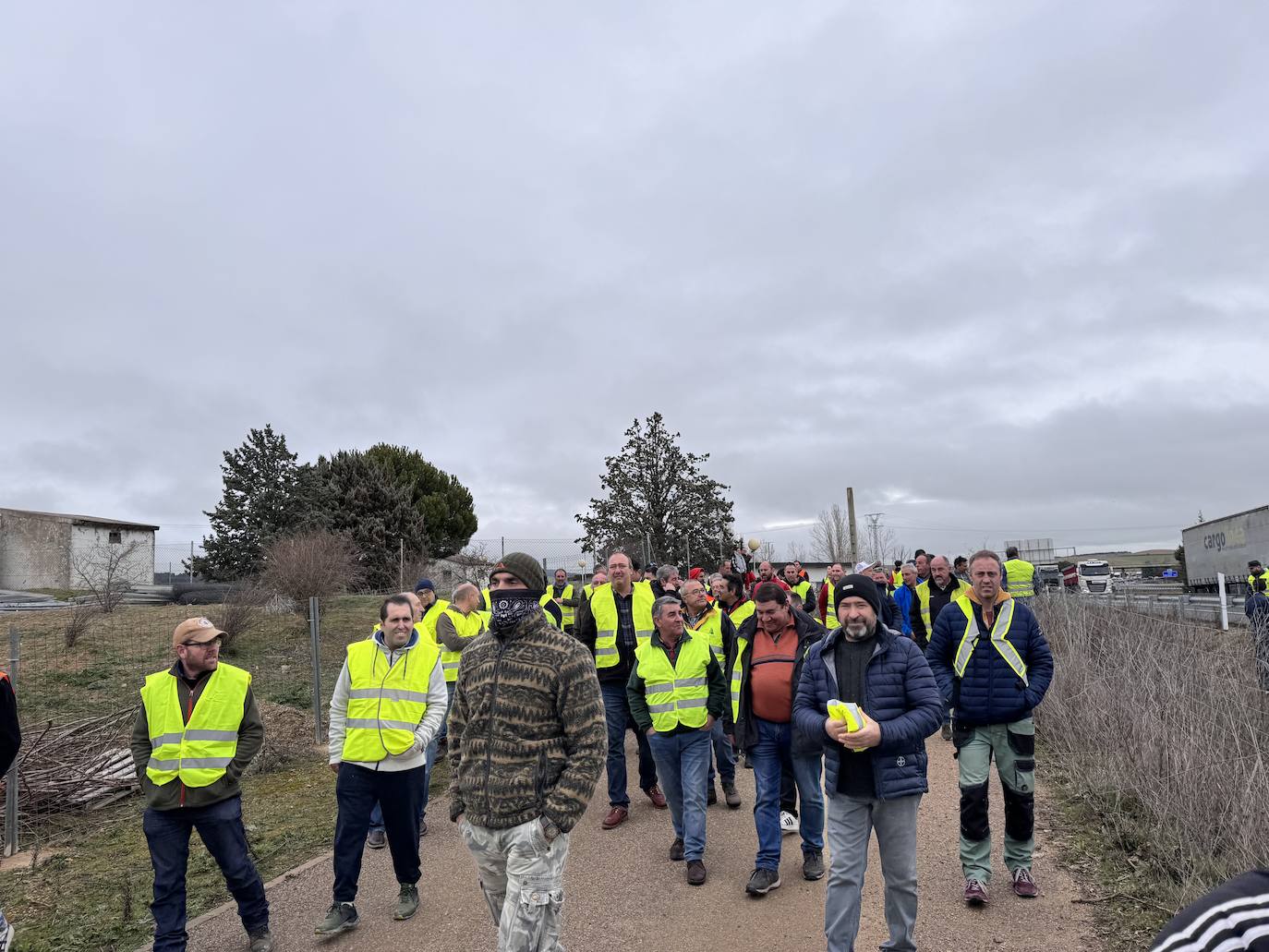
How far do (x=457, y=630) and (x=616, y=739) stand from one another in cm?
185

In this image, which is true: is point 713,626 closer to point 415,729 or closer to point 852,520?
point 415,729

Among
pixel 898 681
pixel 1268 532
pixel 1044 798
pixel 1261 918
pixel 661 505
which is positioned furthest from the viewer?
pixel 661 505

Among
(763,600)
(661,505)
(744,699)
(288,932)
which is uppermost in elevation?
(661,505)

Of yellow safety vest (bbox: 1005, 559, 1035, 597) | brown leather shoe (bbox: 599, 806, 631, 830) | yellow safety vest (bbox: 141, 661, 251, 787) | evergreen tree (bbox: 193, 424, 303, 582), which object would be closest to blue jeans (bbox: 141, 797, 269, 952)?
yellow safety vest (bbox: 141, 661, 251, 787)

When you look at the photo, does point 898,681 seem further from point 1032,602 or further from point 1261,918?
point 1032,602

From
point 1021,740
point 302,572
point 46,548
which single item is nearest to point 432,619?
point 1021,740

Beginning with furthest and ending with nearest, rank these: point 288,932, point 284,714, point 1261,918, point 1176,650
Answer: point 284,714 → point 1176,650 → point 288,932 → point 1261,918

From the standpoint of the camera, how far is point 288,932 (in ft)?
17.0

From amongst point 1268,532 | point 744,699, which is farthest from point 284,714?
point 1268,532

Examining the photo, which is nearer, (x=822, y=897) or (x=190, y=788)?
(x=190, y=788)

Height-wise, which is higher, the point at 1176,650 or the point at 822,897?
the point at 1176,650

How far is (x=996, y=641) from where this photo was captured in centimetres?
508

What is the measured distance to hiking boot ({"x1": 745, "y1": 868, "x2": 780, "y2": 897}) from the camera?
5211 millimetres

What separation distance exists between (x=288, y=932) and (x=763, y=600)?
3584mm
